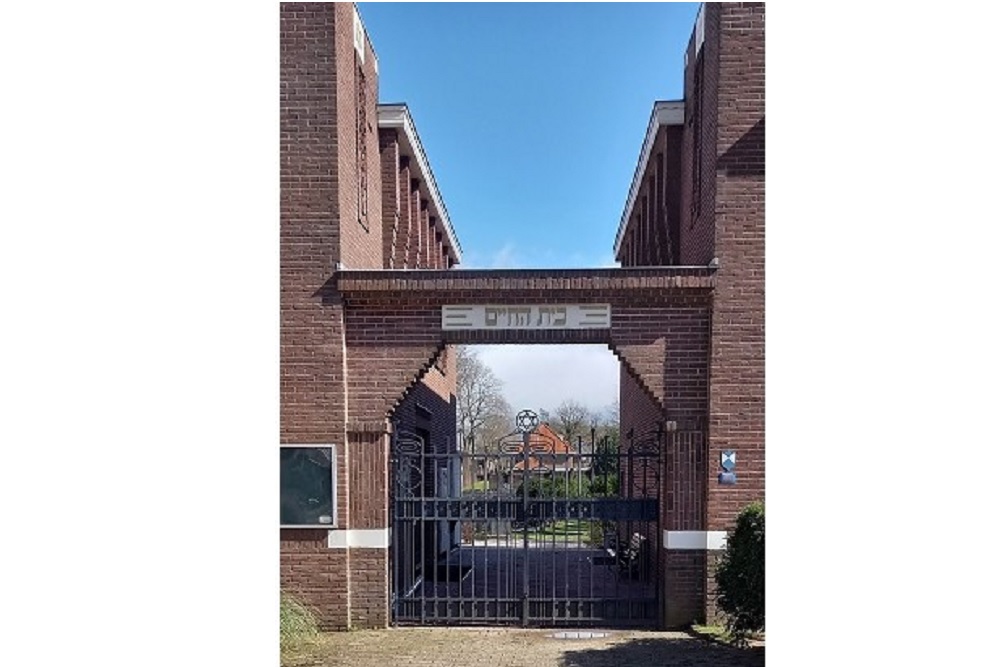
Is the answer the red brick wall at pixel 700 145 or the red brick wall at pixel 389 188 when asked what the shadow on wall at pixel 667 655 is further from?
the red brick wall at pixel 389 188

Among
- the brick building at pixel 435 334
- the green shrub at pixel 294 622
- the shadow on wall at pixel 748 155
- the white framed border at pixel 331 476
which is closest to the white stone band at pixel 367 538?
the brick building at pixel 435 334

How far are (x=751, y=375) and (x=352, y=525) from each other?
4.93m

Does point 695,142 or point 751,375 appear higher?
point 695,142

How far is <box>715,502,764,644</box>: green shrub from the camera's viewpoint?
8.57 meters

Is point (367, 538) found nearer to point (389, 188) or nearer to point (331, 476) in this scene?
point (331, 476)

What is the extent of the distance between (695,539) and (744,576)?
0.99m

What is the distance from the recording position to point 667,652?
28.8ft

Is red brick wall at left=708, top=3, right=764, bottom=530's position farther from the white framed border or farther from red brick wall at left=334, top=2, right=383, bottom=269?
red brick wall at left=334, top=2, right=383, bottom=269

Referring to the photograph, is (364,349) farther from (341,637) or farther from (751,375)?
(751,375)

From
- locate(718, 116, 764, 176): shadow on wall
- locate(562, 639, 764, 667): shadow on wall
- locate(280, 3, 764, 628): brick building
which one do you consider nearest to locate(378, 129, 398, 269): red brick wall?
locate(280, 3, 764, 628): brick building

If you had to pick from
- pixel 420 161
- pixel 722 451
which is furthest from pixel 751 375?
pixel 420 161

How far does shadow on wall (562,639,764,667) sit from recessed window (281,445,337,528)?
3.16m

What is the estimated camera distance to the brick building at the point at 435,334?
31.6 feet

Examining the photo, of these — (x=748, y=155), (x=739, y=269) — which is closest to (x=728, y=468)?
(x=739, y=269)
